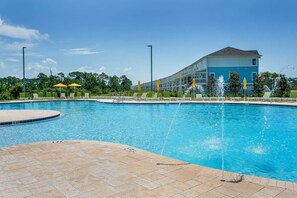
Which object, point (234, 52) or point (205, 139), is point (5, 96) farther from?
point (234, 52)

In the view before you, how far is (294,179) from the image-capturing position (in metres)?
4.68

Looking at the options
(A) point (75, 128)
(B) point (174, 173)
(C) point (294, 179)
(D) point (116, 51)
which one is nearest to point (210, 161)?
(C) point (294, 179)

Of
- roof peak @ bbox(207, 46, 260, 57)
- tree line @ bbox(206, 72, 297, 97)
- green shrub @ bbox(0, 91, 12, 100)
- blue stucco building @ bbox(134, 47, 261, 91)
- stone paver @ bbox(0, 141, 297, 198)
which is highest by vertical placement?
roof peak @ bbox(207, 46, 260, 57)

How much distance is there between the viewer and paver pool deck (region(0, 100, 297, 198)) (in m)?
3.10

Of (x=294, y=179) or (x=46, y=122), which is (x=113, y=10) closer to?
(x=46, y=122)

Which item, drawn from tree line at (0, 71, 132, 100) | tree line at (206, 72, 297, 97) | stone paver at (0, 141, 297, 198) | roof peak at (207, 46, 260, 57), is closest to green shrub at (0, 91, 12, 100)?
tree line at (0, 71, 132, 100)

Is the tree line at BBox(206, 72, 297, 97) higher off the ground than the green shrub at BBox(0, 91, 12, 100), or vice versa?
the tree line at BBox(206, 72, 297, 97)

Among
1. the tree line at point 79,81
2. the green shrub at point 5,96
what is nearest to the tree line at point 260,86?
the tree line at point 79,81

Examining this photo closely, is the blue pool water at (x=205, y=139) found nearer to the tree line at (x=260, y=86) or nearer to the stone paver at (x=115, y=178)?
the stone paver at (x=115, y=178)

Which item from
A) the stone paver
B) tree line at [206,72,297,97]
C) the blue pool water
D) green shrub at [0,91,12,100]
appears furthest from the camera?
green shrub at [0,91,12,100]

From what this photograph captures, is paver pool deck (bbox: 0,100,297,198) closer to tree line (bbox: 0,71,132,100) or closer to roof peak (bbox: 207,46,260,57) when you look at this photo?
tree line (bbox: 0,71,132,100)

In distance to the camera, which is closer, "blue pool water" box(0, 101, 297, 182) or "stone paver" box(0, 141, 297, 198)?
"stone paver" box(0, 141, 297, 198)

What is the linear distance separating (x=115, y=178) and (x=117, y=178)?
0.03 metres

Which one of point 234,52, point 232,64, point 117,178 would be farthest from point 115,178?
point 234,52
